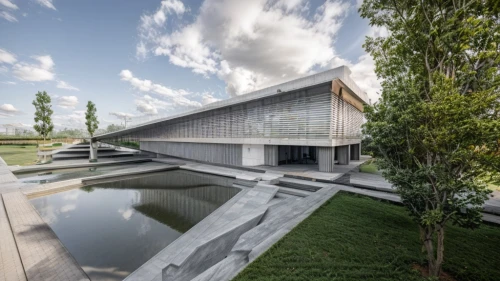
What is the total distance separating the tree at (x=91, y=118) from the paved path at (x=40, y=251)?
28.3 meters

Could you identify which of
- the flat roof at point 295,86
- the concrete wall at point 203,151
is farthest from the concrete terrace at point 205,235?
the concrete wall at point 203,151

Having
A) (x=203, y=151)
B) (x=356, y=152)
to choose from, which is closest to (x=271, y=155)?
(x=203, y=151)

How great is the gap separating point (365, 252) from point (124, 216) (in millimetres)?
8562

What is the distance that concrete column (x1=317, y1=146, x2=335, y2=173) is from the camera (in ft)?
42.1

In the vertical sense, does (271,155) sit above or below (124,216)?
above

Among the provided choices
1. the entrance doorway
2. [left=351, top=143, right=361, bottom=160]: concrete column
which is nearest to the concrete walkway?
the entrance doorway

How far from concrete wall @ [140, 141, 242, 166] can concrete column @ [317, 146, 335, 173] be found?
7.12 meters

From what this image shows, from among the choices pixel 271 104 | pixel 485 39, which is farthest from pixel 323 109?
pixel 485 39

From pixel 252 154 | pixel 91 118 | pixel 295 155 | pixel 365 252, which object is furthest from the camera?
Answer: pixel 91 118

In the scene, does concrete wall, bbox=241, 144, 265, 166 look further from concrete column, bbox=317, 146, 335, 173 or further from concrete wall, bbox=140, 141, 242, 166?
concrete column, bbox=317, 146, 335, 173

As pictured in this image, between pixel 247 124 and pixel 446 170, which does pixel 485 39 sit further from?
pixel 247 124

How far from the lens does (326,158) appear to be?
13.0 meters

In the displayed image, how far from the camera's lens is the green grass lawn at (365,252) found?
A: 365 centimetres

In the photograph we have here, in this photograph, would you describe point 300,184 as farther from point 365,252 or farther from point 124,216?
point 124,216
